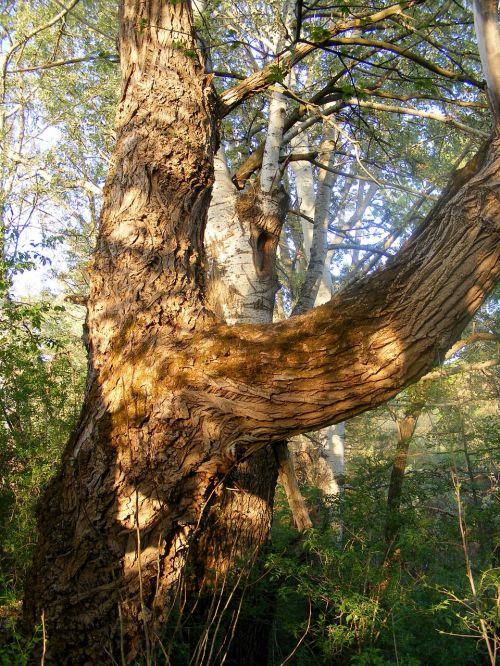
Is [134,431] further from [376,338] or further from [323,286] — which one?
[323,286]

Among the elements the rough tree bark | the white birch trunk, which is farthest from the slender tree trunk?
the rough tree bark

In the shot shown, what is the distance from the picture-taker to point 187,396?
2.69 metres

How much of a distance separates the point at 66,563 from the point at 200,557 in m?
0.96

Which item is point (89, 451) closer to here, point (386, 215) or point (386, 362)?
point (386, 362)

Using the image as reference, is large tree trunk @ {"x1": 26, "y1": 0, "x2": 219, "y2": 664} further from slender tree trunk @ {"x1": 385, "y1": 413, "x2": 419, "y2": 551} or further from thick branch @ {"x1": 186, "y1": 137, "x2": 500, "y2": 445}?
slender tree trunk @ {"x1": 385, "y1": 413, "x2": 419, "y2": 551}

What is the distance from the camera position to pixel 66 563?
105 inches

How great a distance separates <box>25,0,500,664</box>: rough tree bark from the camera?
2539 millimetres

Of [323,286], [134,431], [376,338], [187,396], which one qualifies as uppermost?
[323,286]

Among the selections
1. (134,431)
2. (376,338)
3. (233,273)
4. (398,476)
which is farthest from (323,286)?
(134,431)

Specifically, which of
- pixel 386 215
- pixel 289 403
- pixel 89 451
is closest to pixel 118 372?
pixel 89 451

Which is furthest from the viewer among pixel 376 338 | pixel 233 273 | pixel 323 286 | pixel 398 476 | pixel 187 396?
pixel 323 286

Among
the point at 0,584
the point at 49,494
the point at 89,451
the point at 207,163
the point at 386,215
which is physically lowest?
the point at 0,584

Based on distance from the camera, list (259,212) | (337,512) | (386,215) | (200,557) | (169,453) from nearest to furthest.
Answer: (169,453) < (200,557) < (259,212) < (337,512) < (386,215)

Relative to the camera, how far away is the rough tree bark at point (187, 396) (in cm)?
254
